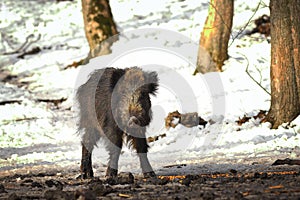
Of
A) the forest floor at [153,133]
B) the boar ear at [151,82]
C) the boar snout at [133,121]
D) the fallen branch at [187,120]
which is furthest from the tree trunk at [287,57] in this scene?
the boar snout at [133,121]

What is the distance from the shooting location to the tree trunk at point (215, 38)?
16484 mm

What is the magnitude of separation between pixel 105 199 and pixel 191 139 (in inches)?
257

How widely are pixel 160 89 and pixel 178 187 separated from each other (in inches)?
389

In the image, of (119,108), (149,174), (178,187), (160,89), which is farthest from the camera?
(160,89)

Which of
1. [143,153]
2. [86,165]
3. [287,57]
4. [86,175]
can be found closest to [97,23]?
[287,57]

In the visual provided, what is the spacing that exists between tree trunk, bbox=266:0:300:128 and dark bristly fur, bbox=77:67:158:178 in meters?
3.32

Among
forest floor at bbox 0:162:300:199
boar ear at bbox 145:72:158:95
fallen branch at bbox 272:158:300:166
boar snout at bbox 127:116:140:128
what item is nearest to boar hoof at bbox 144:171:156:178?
forest floor at bbox 0:162:300:199

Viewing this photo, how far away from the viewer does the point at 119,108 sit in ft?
27.1

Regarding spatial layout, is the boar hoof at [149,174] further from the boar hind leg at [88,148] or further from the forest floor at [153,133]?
the boar hind leg at [88,148]

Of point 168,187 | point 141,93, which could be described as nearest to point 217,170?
point 141,93

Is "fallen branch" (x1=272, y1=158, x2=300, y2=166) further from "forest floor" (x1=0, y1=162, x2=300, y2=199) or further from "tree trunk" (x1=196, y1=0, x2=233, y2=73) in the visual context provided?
"tree trunk" (x1=196, y1=0, x2=233, y2=73)

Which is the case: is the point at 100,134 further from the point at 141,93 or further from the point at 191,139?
the point at 191,139

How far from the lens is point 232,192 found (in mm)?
5855

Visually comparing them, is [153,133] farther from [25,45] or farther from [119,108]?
[25,45]
